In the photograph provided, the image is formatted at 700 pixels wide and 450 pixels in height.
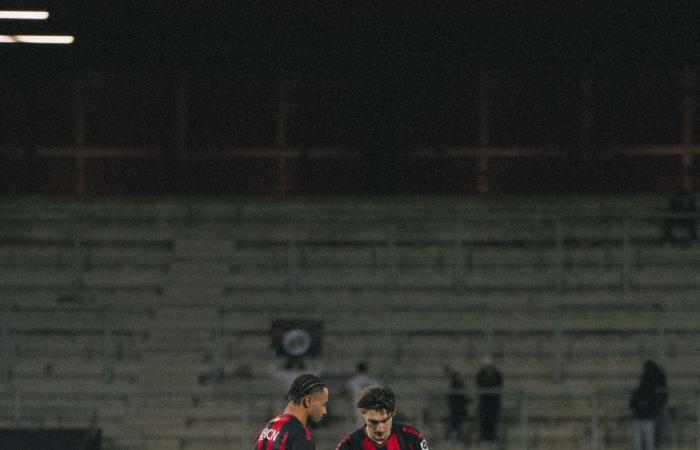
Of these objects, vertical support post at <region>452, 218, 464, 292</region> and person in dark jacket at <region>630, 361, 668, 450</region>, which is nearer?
person in dark jacket at <region>630, 361, 668, 450</region>

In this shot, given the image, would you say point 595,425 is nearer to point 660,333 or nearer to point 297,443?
point 660,333

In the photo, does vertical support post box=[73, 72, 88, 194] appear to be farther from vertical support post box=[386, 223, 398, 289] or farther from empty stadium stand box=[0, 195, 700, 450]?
vertical support post box=[386, 223, 398, 289]

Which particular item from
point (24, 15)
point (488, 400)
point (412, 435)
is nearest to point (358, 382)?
point (488, 400)

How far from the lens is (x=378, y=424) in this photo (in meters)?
7.25

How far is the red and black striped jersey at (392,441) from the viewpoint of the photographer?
292 inches

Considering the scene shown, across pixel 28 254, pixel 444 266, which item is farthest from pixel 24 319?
pixel 444 266

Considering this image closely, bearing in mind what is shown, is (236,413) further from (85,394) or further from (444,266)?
(444,266)

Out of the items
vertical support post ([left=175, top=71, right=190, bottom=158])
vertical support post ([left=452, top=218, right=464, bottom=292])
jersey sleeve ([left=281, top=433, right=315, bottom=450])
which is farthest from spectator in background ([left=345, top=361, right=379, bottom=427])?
jersey sleeve ([left=281, top=433, right=315, bottom=450])

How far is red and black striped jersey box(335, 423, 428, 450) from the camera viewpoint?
7.42 meters

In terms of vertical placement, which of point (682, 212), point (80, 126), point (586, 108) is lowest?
point (682, 212)

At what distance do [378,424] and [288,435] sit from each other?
1.58 ft

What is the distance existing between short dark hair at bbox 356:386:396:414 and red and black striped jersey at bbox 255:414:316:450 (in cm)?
32

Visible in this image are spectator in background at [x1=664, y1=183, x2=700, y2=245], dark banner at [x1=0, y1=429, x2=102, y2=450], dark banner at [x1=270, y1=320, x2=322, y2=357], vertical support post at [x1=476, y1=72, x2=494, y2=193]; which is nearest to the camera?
dark banner at [x1=0, y1=429, x2=102, y2=450]

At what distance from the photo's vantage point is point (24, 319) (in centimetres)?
1861
